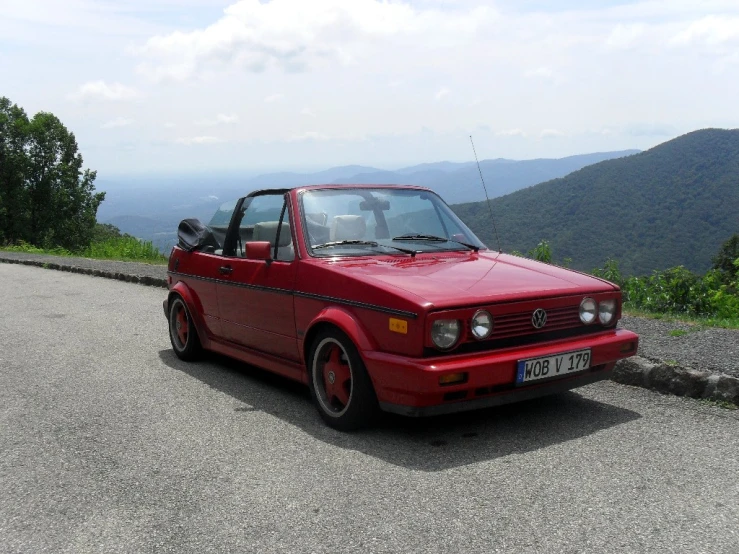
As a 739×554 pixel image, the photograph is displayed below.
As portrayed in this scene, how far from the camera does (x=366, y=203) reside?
5953 millimetres

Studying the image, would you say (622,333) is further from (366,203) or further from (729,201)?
(729,201)

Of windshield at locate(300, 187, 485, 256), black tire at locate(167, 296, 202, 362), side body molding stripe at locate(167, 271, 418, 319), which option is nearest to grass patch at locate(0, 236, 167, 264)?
black tire at locate(167, 296, 202, 362)

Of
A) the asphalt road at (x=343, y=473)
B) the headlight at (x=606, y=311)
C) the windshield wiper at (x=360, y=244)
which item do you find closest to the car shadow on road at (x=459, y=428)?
the asphalt road at (x=343, y=473)

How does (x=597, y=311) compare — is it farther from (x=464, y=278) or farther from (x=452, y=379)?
(x=452, y=379)

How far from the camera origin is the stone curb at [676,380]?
5336 mm

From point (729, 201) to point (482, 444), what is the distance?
86655 millimetres

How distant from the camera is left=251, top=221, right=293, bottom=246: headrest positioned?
5.81 metres

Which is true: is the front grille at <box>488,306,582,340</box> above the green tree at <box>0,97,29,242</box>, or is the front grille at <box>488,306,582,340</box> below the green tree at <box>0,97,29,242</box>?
below

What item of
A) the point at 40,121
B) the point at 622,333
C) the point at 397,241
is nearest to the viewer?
the point at 622,333

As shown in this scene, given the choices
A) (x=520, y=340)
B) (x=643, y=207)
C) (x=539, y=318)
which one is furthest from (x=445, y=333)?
(x=643, y=207)

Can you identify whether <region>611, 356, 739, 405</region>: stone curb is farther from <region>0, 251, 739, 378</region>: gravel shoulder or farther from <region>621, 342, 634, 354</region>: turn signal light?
<region>621, 342, 634, 354</region>: turn signal light

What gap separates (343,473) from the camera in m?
4.22

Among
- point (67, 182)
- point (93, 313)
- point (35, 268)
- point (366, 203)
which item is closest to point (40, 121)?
point (67, 182)

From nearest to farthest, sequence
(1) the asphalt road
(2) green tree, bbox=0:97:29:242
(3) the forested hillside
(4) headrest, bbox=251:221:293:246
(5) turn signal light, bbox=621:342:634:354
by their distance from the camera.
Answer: (1) the asphalt road → (5) turn signal light, bbox=621:342:634:354 → (4) headrest, bbox=251:221:293:246 → (2) green tree, bbox=0:97:29:242 → (3) the forested hillside
